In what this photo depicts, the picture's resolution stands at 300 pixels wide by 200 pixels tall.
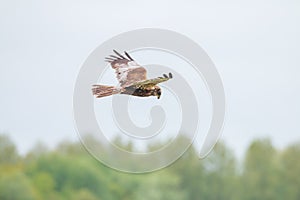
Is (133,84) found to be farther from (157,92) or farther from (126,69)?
(126,69)

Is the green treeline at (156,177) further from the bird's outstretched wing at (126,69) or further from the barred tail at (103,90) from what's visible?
the barred tail at (103,90)

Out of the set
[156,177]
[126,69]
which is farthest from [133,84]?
[156,177]

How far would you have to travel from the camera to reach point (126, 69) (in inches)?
235

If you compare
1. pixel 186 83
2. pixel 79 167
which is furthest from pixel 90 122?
pixel 79 167

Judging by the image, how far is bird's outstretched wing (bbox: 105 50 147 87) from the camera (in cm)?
571

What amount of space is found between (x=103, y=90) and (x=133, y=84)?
0.23m

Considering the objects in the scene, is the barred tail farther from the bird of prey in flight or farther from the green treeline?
the green treeline

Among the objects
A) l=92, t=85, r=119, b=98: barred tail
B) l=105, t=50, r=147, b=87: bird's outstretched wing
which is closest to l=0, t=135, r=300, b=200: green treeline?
l=105, t=50, r=147, b=87: bird's outstretched wing

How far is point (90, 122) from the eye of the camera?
560 cm

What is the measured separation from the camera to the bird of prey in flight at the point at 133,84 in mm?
5562

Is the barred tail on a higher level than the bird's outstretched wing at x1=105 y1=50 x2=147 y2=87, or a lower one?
lower

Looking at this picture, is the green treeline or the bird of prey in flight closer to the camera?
the bird of prey in flight

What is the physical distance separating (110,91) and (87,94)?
25 centimetres

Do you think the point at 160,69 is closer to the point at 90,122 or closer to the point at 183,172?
the point at 90,122
